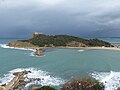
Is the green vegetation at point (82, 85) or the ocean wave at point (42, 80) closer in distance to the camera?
the green vegetation at point (82, 85)

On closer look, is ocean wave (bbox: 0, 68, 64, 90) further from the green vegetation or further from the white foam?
the green vegetation

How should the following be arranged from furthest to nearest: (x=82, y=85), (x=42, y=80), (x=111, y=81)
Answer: (x=42, y=80), (x=111, y=81), (x=82, y=85)

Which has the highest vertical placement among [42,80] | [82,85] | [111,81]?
[82,85]

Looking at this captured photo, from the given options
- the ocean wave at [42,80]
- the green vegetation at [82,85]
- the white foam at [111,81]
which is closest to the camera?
the green vegetation at [82,85]

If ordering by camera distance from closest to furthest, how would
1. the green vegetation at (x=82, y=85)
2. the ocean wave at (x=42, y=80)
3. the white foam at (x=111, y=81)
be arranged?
the green vegetation at (x=82, y=85)
the white foam at (x=111, y=81)
the ocean wave at (x=42, y=80)

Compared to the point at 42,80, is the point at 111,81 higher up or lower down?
higher up

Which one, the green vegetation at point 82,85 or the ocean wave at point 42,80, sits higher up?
the green vegetation at point 82,85

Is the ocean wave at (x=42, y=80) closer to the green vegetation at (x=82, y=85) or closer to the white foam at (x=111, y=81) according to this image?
the white foam at (x=111, y=81)

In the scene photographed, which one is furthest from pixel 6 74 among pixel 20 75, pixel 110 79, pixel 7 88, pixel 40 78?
pixel 110 79

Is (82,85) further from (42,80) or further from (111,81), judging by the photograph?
(42,80)

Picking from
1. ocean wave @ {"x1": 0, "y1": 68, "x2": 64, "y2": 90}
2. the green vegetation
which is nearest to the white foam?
the green vegetation

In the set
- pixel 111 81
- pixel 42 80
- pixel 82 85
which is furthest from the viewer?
pixel 42 80

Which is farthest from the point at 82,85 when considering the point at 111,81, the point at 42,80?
the point at 42,80

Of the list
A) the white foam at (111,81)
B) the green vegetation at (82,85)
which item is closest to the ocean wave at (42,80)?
the white foam at (111,81)
